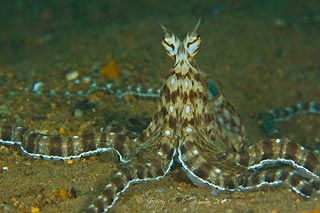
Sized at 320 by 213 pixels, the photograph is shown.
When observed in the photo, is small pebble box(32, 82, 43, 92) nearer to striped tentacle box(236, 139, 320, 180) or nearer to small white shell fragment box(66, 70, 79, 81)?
small white shell fragment box(66, 70, 79, 81)

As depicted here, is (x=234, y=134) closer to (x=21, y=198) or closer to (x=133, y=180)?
(x=133, y=180)

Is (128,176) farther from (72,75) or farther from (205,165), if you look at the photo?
(72,75)

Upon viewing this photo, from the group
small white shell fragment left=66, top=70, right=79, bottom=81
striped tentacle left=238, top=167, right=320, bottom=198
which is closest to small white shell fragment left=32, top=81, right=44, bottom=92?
small white shell fragment left=66, top=70, right=79, bottom=81

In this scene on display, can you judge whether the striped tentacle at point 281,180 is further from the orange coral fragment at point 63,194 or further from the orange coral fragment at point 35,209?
the orange coral fragment at point 35,209

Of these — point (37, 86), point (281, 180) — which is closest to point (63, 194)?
point (281, 180)

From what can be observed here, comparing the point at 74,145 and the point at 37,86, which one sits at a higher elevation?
the point at 74,145

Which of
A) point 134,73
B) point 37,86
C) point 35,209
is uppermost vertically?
point 35,209

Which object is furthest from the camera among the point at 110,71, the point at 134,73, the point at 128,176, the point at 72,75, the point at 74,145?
the point at 134,73
